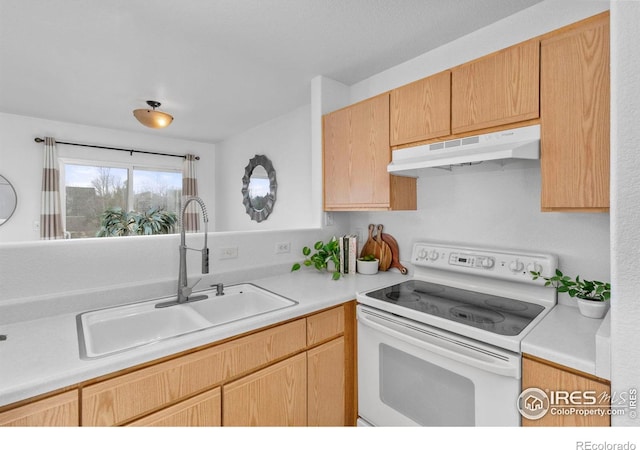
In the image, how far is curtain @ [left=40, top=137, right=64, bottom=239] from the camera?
11.2 feet

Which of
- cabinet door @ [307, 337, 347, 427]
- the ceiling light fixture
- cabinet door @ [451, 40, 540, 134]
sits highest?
the ceiling light fixture

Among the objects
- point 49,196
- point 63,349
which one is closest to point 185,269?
point 63,349

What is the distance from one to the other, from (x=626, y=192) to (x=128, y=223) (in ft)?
14.4

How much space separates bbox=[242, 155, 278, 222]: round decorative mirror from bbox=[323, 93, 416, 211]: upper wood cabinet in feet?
4.50

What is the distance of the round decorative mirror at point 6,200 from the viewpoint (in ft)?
10.6

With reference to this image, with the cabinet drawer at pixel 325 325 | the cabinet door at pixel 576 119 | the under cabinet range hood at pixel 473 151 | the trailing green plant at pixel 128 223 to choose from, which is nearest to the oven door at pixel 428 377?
the cabinet drawer at pixel 325 325

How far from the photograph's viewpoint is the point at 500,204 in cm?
159

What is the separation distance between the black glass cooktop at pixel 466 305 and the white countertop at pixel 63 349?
0.97 feet

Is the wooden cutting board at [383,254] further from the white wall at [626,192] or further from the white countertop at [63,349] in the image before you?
the white wall at [626,192]

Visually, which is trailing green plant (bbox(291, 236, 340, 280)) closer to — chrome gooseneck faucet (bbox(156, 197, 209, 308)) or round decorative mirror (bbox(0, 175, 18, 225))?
chrome gooseneck faucet (bbox(156, 197, 209, 308))

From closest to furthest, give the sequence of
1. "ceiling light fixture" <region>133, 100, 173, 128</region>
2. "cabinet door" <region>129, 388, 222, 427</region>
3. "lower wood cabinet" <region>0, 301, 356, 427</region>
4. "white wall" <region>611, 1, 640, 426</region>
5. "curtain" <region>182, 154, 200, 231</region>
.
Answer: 1. "white wall" <region>611, 1, 640, 426</region>
2. "lower wood cabinet" <region>0, 301, 356, 427</region>
3. "cabinet door" <region>129, 388, 222, 427</region>
4. "ceiling light fixture" <region>133, 100, 173, 128</region>
5. "curtain" <region>182, 154, 200, 231</region>

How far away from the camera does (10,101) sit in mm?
2863

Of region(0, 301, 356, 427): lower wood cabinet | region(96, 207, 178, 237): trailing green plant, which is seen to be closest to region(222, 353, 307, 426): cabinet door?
region(0, 301, 356, 427): lower wood cabinet

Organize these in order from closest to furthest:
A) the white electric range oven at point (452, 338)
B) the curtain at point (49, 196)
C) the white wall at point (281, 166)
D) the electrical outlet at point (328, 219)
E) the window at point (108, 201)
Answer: the white electric range oven at point (452, 338)
the electrical outlet at point (328, 219)
the white wall at point (281, 166)
the curtain at point (49, 196)
the window at point (108, 201)
